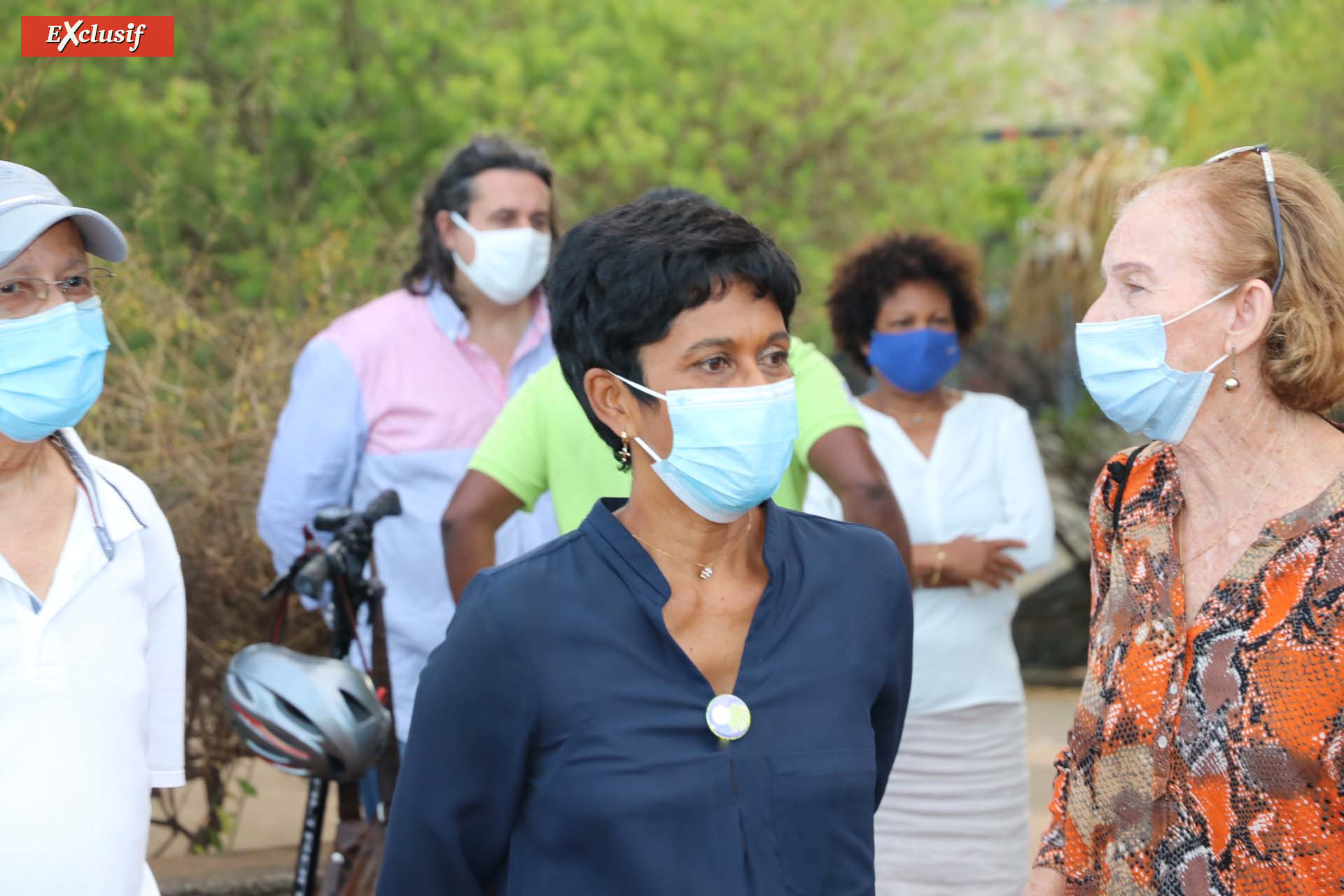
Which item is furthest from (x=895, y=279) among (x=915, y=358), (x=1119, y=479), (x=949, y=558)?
(x=1119, y=479)

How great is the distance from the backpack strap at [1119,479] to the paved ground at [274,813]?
3.34 m

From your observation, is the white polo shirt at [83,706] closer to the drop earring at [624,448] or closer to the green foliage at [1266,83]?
the drop earring at [624,448]

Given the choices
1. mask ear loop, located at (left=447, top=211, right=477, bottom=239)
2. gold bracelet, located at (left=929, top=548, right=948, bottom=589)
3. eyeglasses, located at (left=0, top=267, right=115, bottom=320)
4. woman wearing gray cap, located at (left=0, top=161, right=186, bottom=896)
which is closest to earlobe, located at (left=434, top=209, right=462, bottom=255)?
mask ear loop, located at (left=447, top=211, right=477, bottom=239)

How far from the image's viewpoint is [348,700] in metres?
3.27

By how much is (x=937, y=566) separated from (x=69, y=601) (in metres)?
2.35

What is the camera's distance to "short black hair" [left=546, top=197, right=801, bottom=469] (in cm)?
220

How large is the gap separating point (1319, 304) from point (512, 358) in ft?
8.01

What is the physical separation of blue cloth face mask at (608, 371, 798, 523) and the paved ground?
10.5ft

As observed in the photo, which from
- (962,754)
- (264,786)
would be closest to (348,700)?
(962,754)

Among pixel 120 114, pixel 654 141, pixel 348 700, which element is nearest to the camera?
pixel 348 700

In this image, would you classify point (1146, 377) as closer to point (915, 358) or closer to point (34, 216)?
point (34, 216)

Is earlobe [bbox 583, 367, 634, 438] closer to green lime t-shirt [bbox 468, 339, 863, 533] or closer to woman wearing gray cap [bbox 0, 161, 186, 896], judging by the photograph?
woman wearing gray cap [bbox 0, 161, 186, 896]

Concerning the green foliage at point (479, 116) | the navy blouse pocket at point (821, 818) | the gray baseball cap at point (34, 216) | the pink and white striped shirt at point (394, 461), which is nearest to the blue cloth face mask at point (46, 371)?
the gray baseball cap at point (34, 216)

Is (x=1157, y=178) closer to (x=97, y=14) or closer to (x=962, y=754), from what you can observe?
(x=962, y=754)
